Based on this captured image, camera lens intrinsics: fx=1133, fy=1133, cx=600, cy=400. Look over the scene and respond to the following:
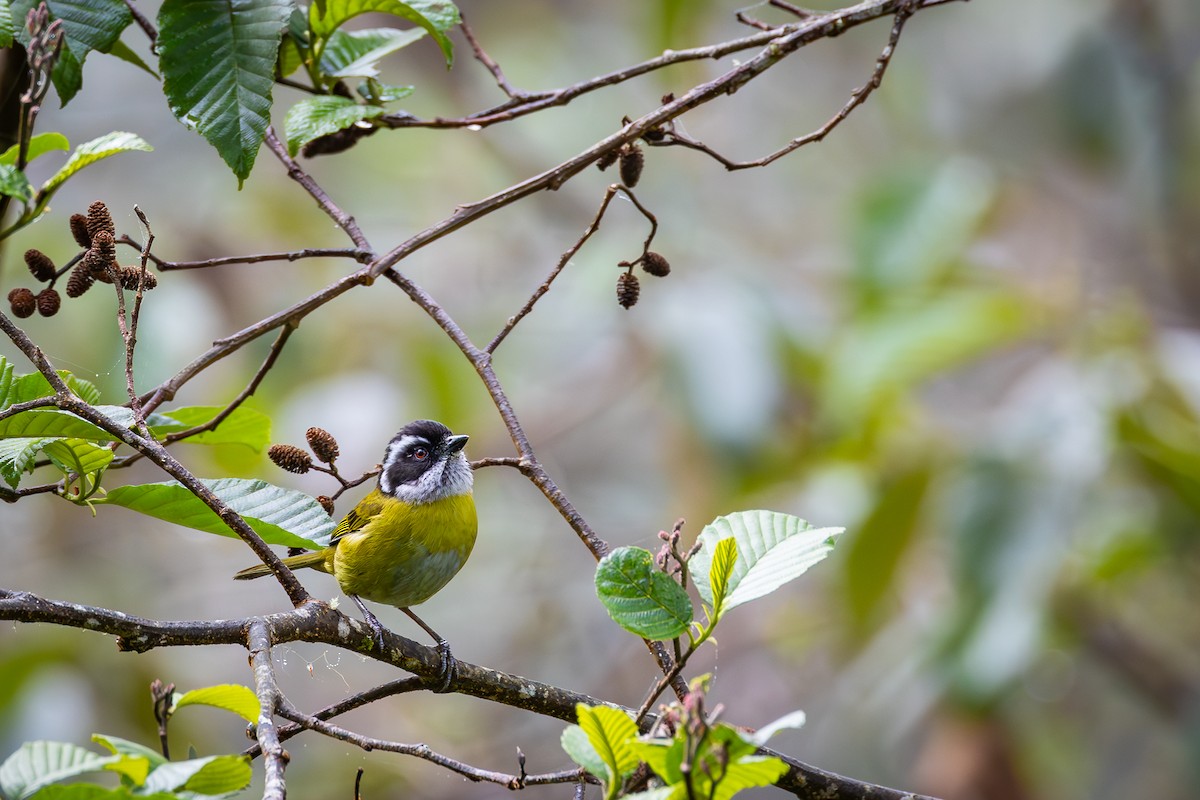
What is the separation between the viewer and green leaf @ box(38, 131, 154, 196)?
5.40 feet

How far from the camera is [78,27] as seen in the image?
2.00m

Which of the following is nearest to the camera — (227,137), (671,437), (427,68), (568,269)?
(227,137)

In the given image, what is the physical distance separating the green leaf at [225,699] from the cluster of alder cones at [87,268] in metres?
0.71

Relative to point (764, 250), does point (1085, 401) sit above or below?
below

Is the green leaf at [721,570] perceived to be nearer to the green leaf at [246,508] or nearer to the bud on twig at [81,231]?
the green leaf at [246,508]

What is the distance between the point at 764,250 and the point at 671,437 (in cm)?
299

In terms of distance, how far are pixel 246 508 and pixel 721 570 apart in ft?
2.70

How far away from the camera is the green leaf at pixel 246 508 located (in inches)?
69.2

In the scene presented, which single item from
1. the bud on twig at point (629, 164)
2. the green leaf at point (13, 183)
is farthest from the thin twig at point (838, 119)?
the green leaf at point (13, 183)

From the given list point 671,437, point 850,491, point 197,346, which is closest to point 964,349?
point 850,491

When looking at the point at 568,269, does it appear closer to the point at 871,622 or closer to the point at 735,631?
the point at 735,631

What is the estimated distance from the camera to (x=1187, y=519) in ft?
15.3

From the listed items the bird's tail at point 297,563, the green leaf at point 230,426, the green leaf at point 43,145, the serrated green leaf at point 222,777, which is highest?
the bird's tail at point 297,563

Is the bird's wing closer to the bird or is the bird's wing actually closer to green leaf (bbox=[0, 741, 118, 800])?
the bird
